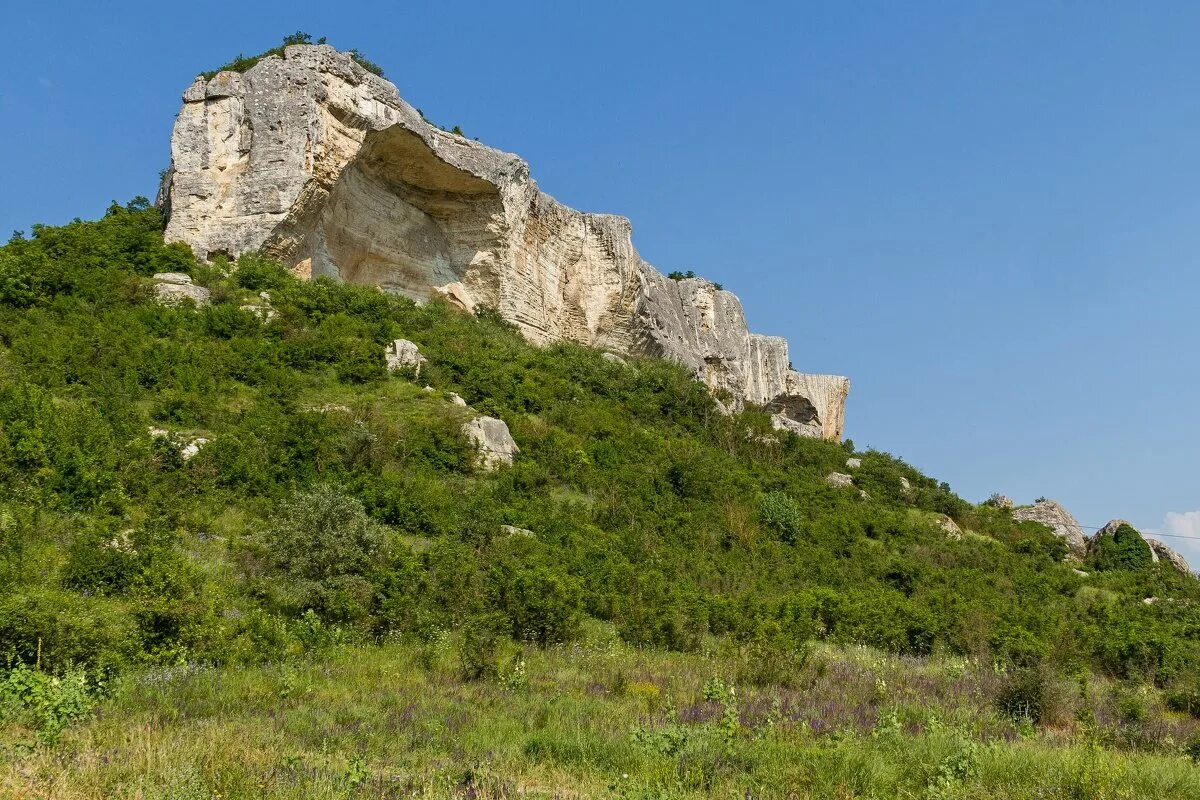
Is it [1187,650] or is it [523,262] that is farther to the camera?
[523,262]

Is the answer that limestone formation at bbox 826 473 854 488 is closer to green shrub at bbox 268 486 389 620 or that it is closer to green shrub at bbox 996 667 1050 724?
green shrub at bbox 268 486 389 620

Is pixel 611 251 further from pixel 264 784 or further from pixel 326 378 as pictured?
pixel 264 784

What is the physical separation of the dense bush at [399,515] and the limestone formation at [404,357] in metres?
0.55

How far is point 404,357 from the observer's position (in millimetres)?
21109

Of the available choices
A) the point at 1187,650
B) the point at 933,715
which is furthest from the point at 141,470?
the point at 1187,650

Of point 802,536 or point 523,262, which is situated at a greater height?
point 523,262

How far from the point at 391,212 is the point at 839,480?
55.8 ft

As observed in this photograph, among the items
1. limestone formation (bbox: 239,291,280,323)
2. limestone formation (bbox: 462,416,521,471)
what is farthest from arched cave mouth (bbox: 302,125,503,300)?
limestone formation (bbox: 462,416,521,471)

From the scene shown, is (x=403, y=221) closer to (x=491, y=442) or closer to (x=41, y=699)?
(x=491, y=442)

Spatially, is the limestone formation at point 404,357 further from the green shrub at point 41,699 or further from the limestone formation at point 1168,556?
the limestone formation at point 1168,556

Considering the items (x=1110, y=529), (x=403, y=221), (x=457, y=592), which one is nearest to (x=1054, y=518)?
(x=1110, y=529)

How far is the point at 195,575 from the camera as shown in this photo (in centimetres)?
863

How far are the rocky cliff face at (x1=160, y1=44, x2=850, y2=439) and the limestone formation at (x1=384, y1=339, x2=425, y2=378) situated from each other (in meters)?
4.74

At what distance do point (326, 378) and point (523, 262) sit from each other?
43.3ft
